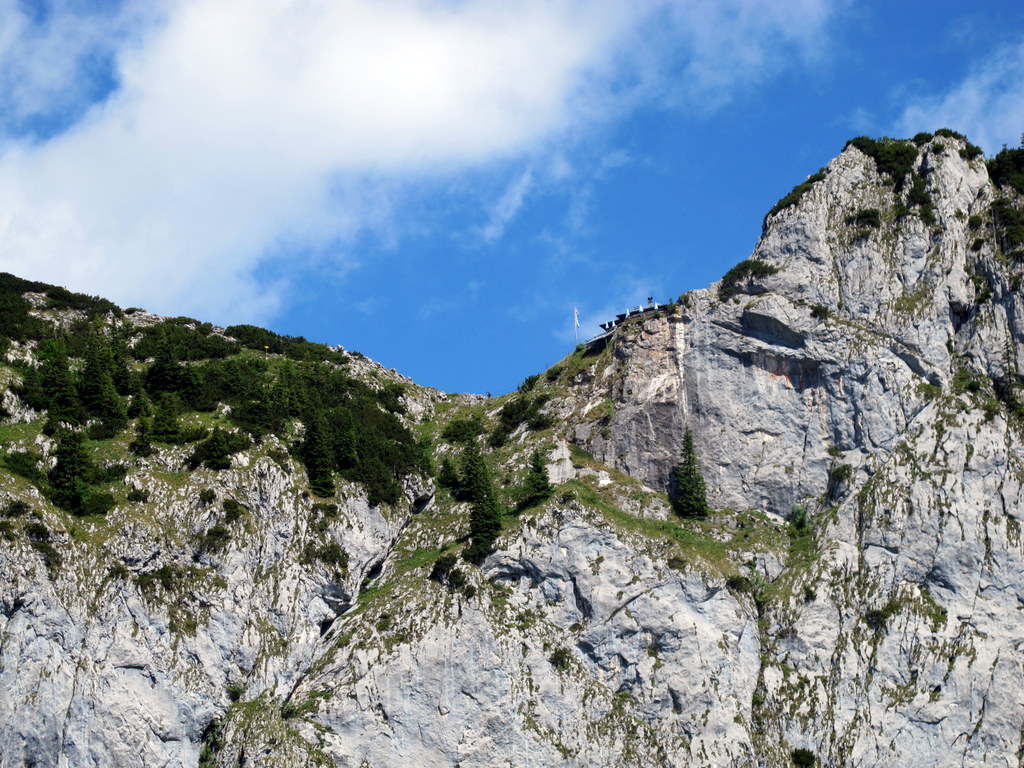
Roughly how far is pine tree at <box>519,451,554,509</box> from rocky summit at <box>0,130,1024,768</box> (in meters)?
0.28

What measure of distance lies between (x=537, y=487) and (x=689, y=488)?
1085cm

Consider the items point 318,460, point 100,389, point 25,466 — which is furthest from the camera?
point 100,389

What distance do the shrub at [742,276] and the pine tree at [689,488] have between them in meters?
12.8

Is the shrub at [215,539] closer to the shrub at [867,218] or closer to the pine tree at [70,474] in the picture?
the pine tree at [70,474]

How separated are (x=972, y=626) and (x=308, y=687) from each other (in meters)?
41.3

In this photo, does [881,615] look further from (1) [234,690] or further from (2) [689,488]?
(1) [234,690]

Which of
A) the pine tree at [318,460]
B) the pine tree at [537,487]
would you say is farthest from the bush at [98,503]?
the pine tree at [537,487]

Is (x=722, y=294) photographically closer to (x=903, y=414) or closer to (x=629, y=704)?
(x=903, y=414)

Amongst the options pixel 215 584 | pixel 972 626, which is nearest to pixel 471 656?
pixel 215 584

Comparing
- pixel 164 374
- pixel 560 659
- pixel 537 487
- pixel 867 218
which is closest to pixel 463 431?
pixel 537 487

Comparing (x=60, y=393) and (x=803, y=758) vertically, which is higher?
(x=60, y=393)

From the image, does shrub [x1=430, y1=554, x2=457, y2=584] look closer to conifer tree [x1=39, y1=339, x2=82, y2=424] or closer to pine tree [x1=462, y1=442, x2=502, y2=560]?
pine tree [x1=462, y1=442, x2=502, y2=560]

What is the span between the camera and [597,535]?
8162 cm

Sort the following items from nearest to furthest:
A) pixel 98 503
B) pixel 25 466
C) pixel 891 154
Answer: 1. pixel 98 503
2. pixel 25 466
3. pixel 891 154
